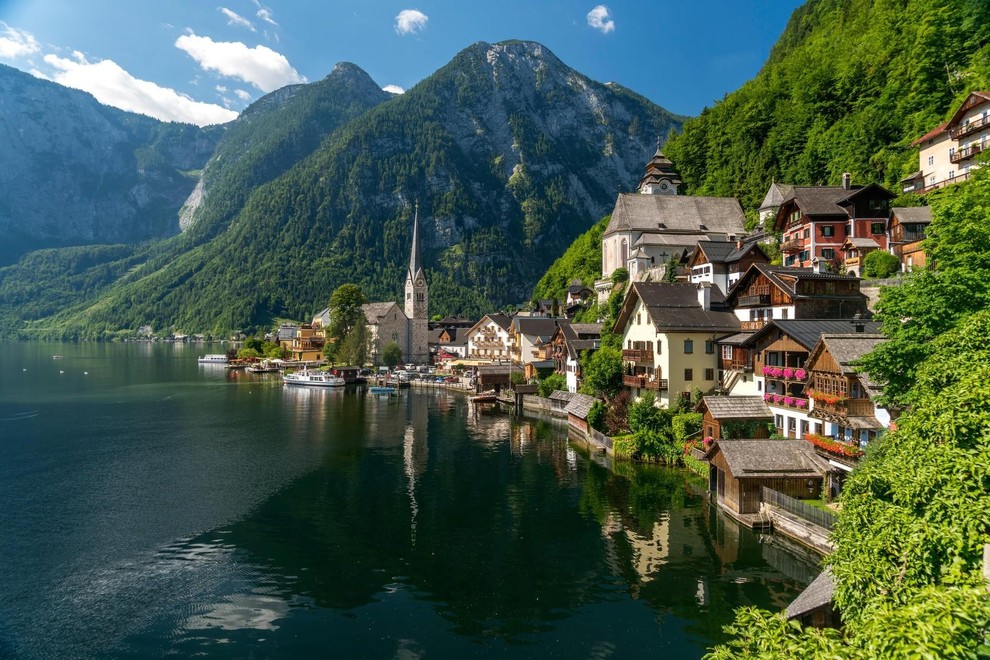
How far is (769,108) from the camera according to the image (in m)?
103

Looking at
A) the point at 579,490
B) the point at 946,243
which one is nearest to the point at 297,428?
the point at 579,490

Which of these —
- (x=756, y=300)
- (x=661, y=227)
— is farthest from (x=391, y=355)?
(x=756, y=300)

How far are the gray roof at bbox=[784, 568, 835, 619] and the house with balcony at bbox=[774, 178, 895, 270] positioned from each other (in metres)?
46.8

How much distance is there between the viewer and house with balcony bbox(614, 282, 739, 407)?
167 feet

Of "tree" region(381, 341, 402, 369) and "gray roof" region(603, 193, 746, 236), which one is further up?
"gray roof" region(603, 193, 746, 236)

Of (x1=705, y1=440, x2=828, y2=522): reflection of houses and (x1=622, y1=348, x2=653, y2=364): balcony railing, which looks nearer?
(x1=705, y1=440, x2=828, y2=522): reflection of houses

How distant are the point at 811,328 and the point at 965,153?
31.5 meters

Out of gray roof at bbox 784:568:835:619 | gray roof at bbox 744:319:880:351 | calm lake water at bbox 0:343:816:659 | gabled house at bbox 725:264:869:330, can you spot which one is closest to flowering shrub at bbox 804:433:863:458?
gray roof at bbox 744:319:880:351

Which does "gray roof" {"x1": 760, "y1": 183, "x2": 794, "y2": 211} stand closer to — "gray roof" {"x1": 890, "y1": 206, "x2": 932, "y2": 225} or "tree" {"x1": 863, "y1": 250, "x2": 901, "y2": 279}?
"gray roof" {"x1": 890, "y1": 206, "x2": 932, "y2": 225}

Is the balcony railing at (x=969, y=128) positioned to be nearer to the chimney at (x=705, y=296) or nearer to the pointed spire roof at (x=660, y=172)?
the chimney at (x=705, y=296)

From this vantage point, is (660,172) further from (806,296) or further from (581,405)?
(806,296)

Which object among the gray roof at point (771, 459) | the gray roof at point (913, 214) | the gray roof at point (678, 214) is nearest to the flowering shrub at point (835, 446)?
the gray roof at point (771, 459)

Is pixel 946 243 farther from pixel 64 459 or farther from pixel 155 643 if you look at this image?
pixel 64 459

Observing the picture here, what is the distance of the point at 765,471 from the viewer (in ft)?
111
